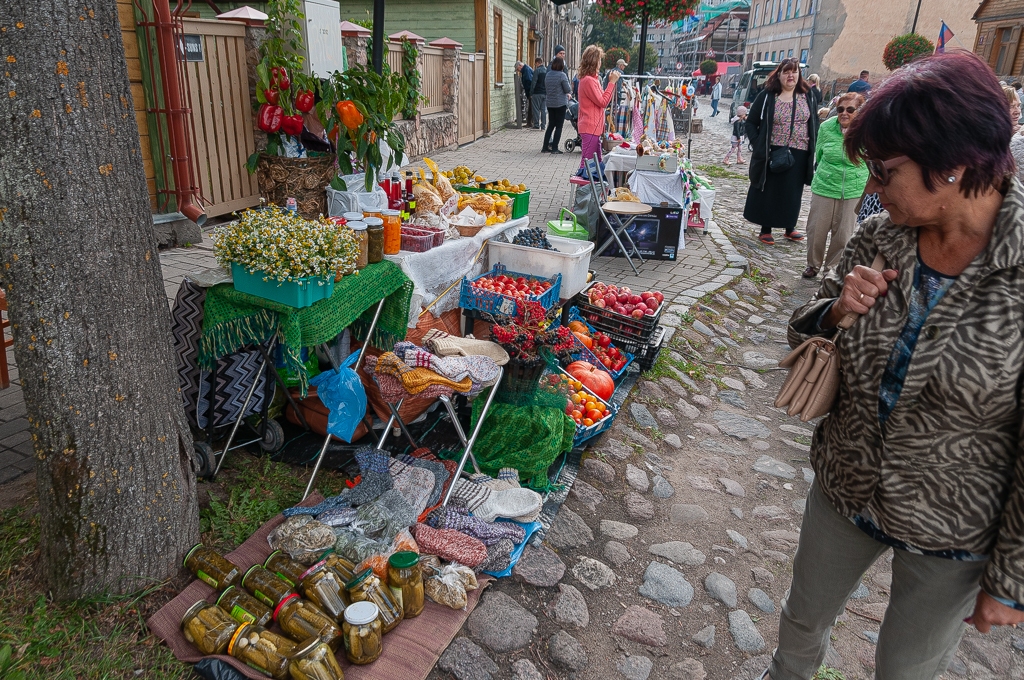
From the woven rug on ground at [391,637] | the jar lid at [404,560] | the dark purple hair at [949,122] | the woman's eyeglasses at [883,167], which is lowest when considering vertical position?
the woven rug on ground at [391,637]

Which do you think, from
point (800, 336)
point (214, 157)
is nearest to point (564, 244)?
point (800, 336)

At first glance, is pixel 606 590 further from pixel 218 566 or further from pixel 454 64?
pixel 454 64

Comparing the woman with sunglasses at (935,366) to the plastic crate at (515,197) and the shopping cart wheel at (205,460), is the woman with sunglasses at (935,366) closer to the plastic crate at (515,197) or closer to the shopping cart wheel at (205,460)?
the shopping cart wheel at (205,460)

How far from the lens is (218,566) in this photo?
277 cm

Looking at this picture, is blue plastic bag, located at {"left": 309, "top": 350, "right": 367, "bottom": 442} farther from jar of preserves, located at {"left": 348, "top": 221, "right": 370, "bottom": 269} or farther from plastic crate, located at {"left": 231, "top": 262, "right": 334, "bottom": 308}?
jar of preserves, located at {"left": 348, "top": 221, "right": 370, "bottom": 269}

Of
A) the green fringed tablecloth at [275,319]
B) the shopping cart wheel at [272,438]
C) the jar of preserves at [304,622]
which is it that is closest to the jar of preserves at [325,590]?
the jar of preserves at [304,622]

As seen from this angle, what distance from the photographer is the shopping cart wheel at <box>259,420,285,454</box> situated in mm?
3822

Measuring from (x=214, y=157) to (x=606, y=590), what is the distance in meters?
6.55

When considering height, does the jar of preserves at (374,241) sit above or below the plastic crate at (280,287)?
above

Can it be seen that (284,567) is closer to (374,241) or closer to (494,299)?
(374,241)

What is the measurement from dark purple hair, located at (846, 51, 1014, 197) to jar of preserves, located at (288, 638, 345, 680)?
2.34 m

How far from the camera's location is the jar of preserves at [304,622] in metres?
2.54

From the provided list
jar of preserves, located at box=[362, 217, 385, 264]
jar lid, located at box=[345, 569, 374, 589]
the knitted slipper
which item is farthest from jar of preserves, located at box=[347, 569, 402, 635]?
jar of preserves, located at box=[362, 217, 385, 264]

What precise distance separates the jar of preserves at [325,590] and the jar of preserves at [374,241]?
169 cm
